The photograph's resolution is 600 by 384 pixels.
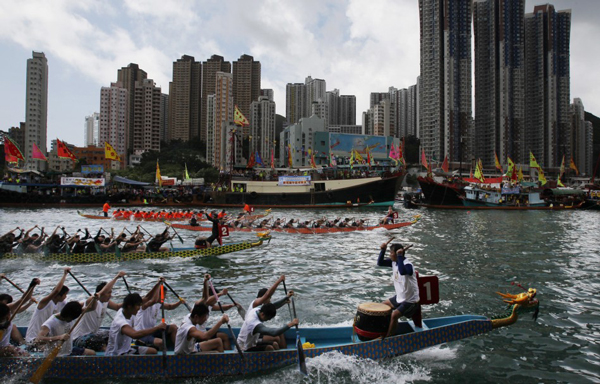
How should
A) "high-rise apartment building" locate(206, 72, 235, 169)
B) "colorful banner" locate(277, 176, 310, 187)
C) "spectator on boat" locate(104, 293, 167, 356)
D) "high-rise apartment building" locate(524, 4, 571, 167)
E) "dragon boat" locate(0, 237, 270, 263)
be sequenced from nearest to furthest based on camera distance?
1. "spectator on boat" locate(104, 293, 167, 356)
2. "dragon boat" locate(0, 237, 270, 263)
3. "colorful banner" locate(277, 176, 310, 187)
4. "high-rise apartment building" locate(524, 4, 571, 167)
5. "high-rise apartment building" locate(206, 72, 235, 169)

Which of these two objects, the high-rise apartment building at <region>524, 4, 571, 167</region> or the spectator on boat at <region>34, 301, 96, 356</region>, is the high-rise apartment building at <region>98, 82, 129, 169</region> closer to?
the high-rise apartment building at <region>524, 4, 571, 167</region>

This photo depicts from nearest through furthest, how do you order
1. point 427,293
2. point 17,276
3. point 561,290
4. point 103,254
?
point 427,293, point 561,290, point 17,276, point 103,254

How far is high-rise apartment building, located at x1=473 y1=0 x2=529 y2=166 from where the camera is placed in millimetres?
114312

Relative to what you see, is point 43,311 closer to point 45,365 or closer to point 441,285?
point 45,365

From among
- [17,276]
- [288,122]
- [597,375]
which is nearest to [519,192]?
[597,375]

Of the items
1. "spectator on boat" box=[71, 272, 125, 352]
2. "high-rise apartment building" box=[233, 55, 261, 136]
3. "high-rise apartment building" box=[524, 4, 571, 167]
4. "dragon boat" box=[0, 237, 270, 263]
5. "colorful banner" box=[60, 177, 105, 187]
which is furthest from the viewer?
"high-rise apartment building" box=[233, 55, 261, 136]

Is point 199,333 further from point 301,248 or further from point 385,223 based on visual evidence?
point 385,223

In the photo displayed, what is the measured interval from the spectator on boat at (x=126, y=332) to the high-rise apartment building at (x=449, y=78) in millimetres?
111600

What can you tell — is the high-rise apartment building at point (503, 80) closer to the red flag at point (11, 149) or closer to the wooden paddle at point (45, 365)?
the red flag at point (11, 149)

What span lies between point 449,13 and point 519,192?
76346 millimetres

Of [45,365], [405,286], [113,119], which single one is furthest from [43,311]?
[113,119]

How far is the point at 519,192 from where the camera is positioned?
188 ft

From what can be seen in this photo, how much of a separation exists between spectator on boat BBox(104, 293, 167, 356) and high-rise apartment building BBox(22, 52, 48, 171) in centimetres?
13431

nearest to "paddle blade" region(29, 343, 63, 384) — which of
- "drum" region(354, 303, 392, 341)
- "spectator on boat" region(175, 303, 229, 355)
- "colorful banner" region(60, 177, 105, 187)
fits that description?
"spectator on boat" region(175, 303, 229, 355)
